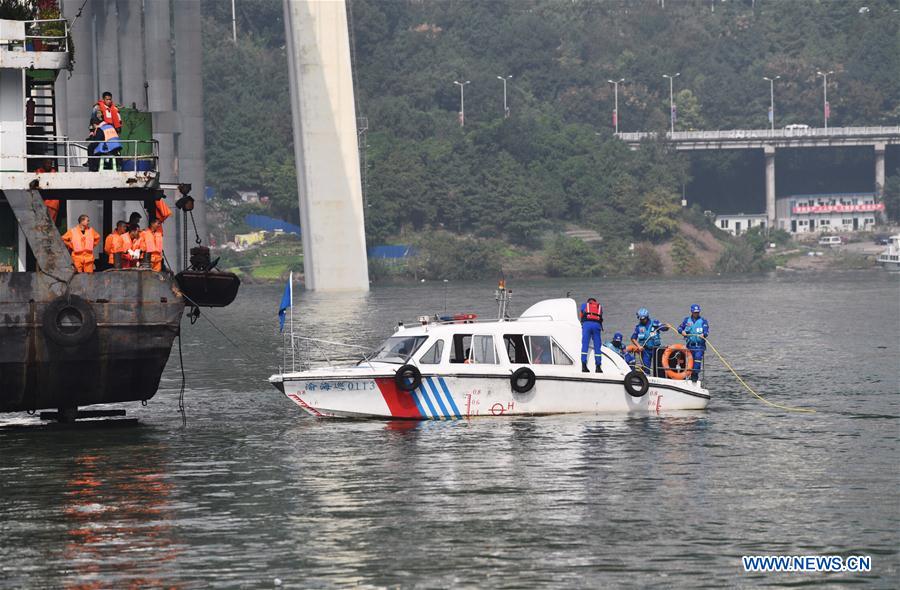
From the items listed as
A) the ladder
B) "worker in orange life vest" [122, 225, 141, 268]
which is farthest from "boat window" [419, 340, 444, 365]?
the ladder

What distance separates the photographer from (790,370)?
2221 inches

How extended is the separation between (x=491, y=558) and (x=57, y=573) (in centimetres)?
661

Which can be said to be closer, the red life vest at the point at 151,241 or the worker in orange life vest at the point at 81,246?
the worker in orange life vest at the point at 81,246

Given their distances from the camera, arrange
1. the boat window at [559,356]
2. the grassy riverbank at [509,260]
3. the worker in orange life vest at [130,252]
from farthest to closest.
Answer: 1. the grassy riverbank at [509,260]
2. the boat window at [559,356]
3. the worker in orange life vest at [130,252]

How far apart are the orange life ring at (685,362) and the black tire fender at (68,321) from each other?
13.8m

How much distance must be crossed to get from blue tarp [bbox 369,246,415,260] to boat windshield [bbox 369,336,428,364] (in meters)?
139

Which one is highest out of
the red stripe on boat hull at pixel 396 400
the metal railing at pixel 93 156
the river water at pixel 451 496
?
the metal railing at pixel 93 156

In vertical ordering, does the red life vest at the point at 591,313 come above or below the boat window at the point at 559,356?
above

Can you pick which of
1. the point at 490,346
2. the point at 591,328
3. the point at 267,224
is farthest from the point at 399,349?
the point at 267,224

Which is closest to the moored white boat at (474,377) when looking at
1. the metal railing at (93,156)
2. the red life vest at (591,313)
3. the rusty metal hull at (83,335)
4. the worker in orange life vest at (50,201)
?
the red life vest at (591,313)

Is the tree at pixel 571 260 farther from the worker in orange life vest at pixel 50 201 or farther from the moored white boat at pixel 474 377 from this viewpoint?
the worker in orange life vest at pixel 50 201

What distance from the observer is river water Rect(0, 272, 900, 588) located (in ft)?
84.5

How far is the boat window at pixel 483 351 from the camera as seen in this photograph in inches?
1533

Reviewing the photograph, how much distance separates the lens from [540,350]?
1543 inches
